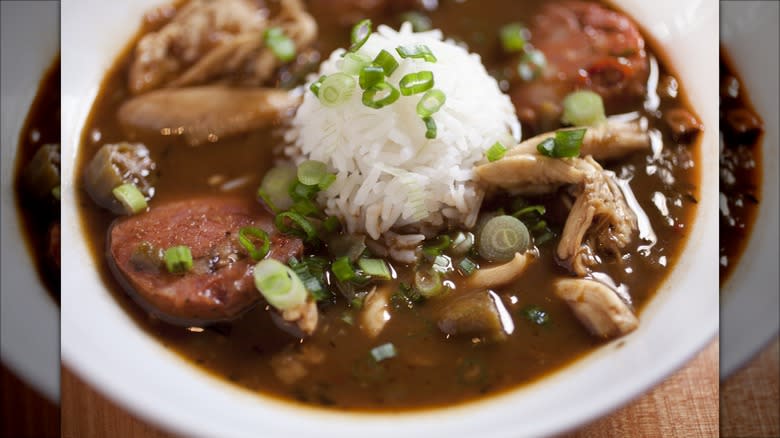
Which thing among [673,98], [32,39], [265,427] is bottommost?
[265,427]

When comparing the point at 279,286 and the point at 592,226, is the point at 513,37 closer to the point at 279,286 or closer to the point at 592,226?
the point at 592,226

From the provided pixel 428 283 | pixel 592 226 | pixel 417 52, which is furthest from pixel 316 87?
pixel 592 226

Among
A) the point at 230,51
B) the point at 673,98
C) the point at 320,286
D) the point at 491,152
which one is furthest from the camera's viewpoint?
the point at 230,51

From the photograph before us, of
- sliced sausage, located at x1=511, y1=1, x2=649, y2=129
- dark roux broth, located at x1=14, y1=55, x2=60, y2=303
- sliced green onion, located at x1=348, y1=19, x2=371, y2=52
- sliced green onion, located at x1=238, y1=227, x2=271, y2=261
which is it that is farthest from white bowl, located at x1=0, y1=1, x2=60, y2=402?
sliced sausage, located at x1=511, y1=1, x2=649, y2=129

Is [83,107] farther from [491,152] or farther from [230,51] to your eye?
[491,152]

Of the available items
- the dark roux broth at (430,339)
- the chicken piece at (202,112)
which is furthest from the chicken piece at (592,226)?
the chicken piece at (202,112)

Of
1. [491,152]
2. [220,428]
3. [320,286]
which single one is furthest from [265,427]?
[491,152]
